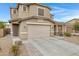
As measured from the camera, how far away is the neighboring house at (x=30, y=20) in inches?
208

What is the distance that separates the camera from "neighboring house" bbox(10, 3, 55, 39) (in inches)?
208

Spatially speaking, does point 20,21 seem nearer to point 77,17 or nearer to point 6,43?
point 6,43

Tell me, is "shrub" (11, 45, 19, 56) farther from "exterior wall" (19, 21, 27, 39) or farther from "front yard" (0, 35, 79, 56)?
"exterior wall" (19, 21, 27, 39)

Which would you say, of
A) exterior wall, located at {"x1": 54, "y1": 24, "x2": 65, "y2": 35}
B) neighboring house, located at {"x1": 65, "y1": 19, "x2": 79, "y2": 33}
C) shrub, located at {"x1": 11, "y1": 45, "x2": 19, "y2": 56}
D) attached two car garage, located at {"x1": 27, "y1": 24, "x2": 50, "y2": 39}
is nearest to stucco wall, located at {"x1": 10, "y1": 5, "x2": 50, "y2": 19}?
attached two car garage, located at {"x1": 27, "y1": 24, "x2": 50, "y2": 39}

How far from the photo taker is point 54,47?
5.27 metres

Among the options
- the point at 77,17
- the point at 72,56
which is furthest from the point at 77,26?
the point at 72,56

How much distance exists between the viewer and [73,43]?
5348 mm

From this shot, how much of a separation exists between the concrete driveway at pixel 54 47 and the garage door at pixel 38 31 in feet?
0.60

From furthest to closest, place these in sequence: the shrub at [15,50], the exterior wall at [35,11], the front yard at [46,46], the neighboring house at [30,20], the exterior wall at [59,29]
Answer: the exterior wall at [59,29] < the exterior wall at [35,11] < the neighboring house at [30,20] < the front yard at [46,46] < the shrub at [15,50]

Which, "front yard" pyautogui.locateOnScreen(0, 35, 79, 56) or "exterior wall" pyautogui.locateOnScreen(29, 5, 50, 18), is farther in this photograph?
"exterior wall" pyautogui.locateOnScreen(29, 5, 50, 18)

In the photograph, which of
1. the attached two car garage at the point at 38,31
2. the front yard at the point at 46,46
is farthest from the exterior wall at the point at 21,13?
the front yard at the point at 46,46

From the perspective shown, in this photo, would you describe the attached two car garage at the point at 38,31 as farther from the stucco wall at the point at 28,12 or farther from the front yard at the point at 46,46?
the stucco wall at the point at 28,12

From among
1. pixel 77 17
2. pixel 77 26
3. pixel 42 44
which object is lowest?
pixel 42 44

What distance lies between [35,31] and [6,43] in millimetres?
1281
